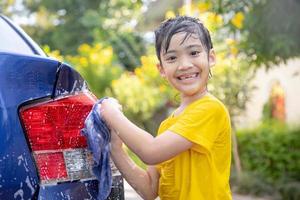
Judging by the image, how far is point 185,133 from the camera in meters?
2.06

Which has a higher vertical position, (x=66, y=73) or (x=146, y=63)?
(x=66, y=73)

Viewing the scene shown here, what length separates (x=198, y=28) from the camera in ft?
7.25

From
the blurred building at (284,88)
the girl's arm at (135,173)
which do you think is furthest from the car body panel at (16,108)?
the blurred building at (284,88)

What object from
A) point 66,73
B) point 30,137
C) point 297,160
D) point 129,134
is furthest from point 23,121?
point 297,160

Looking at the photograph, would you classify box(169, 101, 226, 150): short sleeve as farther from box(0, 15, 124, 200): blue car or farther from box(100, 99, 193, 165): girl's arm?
box(0, 15, 124, 200): blue car

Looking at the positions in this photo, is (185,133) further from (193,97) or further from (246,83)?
(246,83)

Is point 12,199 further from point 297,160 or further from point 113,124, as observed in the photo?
point 297,160

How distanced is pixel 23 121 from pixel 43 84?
5.9 inches

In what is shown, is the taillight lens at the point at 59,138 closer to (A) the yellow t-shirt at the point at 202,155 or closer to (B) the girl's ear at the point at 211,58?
(A) the yellow t-shirt at the point at 202,155

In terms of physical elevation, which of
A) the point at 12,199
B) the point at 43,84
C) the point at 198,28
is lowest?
the point at 12,199

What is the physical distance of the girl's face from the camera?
218 cm

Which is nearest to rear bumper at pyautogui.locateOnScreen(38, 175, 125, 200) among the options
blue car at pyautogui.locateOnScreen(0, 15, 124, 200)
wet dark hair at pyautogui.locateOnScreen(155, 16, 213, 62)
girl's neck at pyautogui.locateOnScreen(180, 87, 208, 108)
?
blue car at pyautogui.locateOnScreen(0, 15, 124, 200)

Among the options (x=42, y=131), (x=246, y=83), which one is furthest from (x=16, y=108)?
(x=246, y=83)

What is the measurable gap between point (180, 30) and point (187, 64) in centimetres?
14
